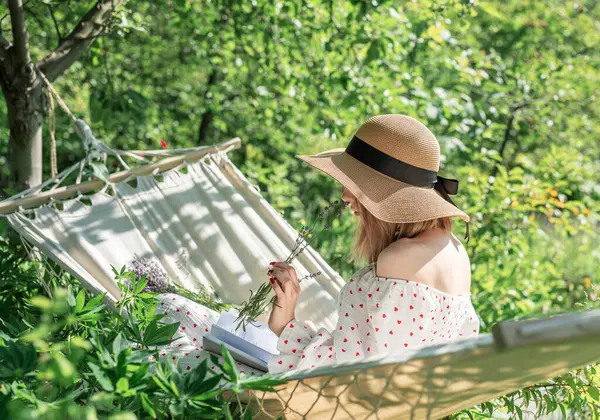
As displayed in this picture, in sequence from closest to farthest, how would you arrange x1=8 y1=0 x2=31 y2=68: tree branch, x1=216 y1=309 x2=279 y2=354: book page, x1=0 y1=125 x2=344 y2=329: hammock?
x1=216 y1=309 x2=279 y2=354: book page
x1=0 y1=125 x2=344 y2=329: hammock
x1=8 y1=0 x2=31 y2=68: tree branch

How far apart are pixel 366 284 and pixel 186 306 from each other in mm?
684

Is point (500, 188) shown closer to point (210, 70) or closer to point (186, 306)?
point (186, 306)

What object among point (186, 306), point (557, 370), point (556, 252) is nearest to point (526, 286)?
point (556, 252)

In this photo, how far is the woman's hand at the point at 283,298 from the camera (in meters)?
1.98

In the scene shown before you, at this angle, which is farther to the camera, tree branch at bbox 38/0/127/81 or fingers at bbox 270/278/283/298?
tree branch at bbox 38/0/127/81

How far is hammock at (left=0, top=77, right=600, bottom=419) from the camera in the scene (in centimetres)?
136

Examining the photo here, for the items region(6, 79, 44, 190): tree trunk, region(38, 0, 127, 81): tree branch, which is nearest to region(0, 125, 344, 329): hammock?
region(6, 79, 44, 190): tree trunk

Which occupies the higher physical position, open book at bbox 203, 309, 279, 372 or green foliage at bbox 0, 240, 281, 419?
green foliage at bbox 0, 240, 281, 419

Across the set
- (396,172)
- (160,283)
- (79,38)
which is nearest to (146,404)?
(396,172)

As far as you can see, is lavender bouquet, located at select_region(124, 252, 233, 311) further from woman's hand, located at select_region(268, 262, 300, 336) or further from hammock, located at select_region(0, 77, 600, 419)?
woman's hand, located at select_region(268, 262, 300, 336)

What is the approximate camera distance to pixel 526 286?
13.2 ft

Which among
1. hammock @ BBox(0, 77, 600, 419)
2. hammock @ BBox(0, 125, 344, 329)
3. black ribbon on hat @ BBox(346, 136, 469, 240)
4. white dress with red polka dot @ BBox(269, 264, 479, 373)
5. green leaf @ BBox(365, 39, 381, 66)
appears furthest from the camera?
green leaf @ BBox(365, 39, 381, 66)

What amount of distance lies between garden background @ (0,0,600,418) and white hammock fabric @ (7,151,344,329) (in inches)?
7.0

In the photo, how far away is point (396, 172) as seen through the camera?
75.6 inches
